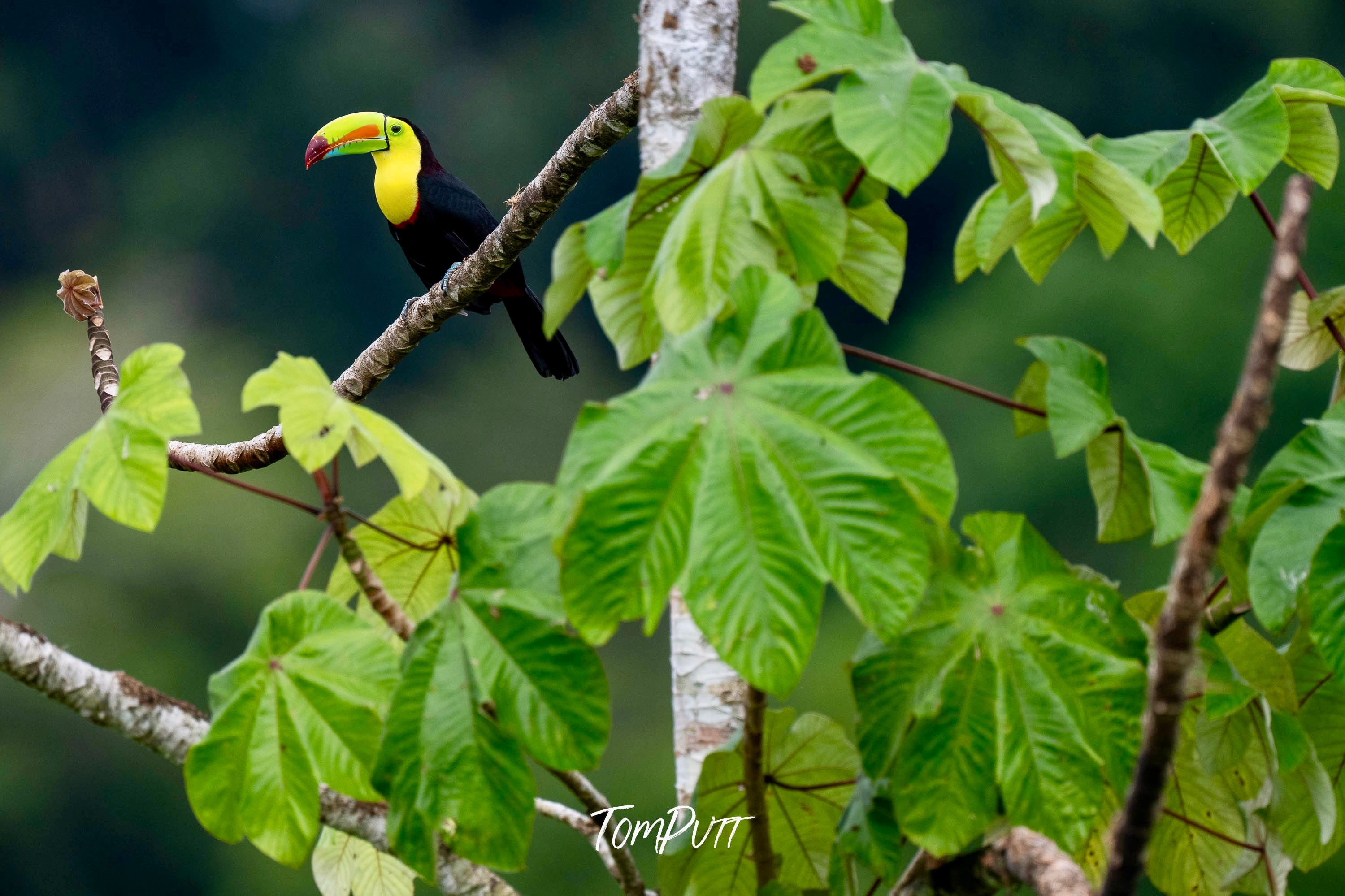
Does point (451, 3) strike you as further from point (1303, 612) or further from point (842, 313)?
point (1303, 612)

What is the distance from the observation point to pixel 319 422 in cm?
80

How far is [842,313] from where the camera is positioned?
1045cm

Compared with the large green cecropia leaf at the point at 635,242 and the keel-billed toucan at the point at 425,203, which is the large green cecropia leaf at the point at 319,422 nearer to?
the large green cecropia leaf at the point at 635,242

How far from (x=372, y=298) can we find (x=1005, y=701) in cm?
1233

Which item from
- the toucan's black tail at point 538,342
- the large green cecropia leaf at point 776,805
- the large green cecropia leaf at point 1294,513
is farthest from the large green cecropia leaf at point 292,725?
the toucan's black tail at point 538,342

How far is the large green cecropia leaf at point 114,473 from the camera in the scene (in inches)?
31.3

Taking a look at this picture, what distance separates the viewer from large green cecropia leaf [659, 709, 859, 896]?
40.9 inches

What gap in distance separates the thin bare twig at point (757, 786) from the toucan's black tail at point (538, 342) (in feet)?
6.92

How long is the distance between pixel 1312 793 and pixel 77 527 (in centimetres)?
104

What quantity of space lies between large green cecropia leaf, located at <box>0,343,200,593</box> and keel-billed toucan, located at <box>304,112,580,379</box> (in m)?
2.32

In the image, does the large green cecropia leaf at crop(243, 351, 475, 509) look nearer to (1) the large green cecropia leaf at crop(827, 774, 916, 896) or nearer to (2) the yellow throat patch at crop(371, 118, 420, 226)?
(1) the large green cecropia leaf at crop(827, 774, 916, 896)

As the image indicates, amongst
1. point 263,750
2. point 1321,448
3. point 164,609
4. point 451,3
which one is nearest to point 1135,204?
point 1321,448

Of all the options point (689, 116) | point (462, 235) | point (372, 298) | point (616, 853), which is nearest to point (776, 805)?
point (616, 853)

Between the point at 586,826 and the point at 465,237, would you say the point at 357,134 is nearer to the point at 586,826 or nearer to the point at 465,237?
the point at 465,237
